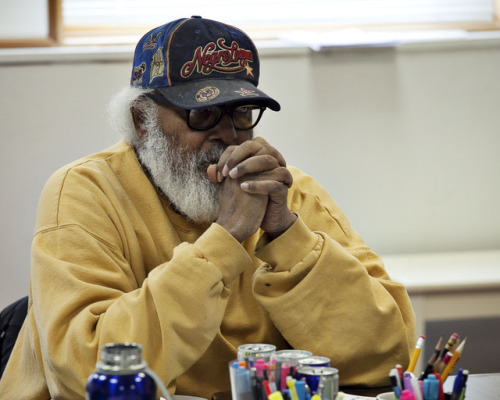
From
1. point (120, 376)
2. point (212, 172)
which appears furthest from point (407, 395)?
point (212, 172)

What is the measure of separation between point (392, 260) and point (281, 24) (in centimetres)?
103

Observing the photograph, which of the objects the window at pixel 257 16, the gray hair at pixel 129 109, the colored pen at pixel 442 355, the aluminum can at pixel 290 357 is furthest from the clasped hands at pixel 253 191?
the window at pixel 257 16

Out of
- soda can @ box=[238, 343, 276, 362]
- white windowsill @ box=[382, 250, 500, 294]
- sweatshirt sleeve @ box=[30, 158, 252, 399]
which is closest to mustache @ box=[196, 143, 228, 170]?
sweatshirt sleeve @ box=[30, 158, 252, 399]

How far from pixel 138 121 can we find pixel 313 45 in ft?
4.12

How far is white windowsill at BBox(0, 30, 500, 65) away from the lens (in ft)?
8.82

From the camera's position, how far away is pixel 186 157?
5.16 ft

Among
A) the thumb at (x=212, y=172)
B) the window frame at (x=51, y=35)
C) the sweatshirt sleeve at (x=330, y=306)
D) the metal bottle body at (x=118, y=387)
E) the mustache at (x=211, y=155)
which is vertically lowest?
the sweatshirt sleeve at (x=330, y=306)

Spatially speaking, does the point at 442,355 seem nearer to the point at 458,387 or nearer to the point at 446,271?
the point at 458,387

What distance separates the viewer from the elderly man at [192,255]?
1.27 metres

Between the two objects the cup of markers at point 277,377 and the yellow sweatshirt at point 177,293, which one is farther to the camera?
the yellow sweatshirt at point 177,293

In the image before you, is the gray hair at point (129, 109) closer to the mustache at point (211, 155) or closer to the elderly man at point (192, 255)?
the elderly man at point (192, 255)

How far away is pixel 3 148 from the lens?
2.69 meters

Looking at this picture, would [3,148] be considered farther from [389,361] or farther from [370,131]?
[389,361]

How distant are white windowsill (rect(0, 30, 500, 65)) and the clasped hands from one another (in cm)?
139
